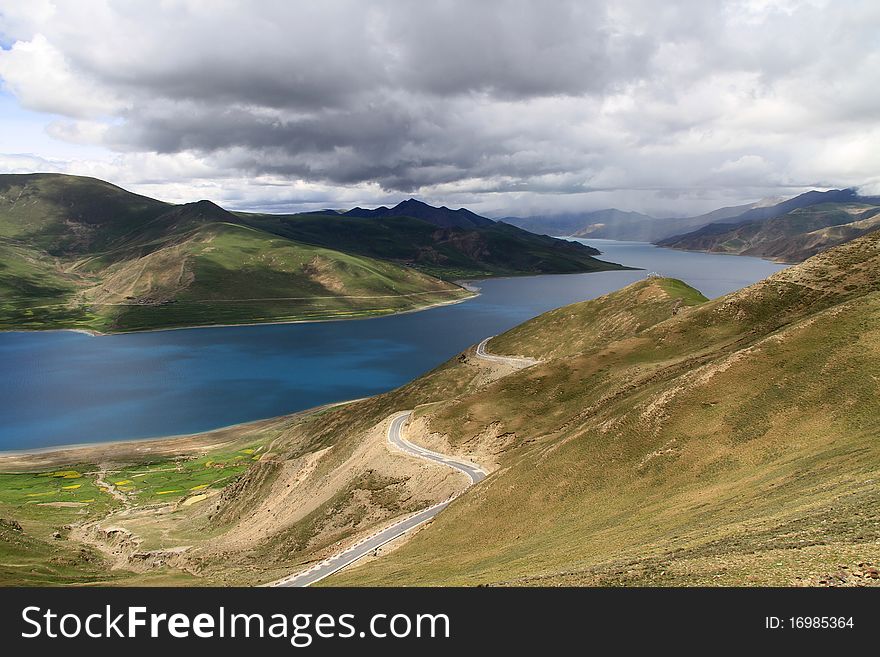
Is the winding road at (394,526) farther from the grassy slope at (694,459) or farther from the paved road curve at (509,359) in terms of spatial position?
the paved road curve at (509,359)

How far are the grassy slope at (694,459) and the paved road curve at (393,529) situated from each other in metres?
4.22

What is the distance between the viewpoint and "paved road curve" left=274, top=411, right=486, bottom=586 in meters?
51.9

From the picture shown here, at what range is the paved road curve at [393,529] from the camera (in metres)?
51.9

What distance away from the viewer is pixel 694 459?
53844 millimetres

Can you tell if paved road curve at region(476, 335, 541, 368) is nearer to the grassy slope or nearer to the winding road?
the grassy slope

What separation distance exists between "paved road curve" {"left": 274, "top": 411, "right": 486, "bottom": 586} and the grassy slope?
13.9 ft

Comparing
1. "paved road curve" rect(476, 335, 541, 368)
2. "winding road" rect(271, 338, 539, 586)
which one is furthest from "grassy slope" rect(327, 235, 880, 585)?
"paved road curve" rect(476, 335, 541, 368)
